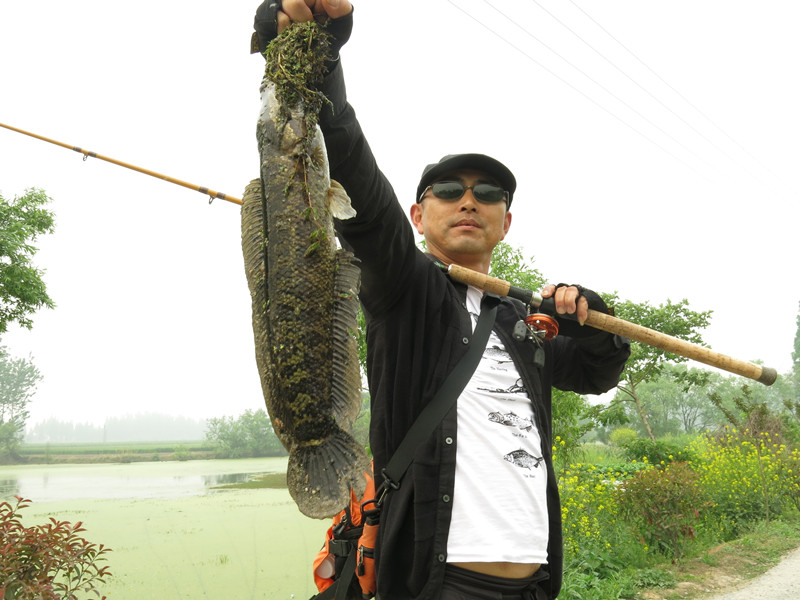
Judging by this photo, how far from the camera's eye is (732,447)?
12188 mm

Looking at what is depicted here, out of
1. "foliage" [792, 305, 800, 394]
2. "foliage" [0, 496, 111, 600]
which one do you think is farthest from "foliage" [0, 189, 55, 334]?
"foliage" [792, 305, 800, 394]

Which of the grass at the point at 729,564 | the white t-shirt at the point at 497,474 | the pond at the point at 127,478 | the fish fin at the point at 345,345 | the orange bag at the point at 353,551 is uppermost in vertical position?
the fish fin at the point at 345,345

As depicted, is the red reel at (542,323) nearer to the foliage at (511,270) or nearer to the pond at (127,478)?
the foliage at (511,270)

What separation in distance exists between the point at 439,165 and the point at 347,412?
131 cm

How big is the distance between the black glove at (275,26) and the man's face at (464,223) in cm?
92

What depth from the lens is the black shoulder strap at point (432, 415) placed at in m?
1.88

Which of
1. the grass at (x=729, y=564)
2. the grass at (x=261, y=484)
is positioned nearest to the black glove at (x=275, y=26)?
the grass at (x=729, y=564)

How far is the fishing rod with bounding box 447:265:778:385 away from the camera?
2.29m

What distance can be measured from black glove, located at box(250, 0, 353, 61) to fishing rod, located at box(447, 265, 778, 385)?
3.23 ft

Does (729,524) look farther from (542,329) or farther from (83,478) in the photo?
(83,478)

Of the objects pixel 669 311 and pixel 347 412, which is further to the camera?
pixel 669 311

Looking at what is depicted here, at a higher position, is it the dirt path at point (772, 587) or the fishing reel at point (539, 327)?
the fishing reel at point (539, 327)

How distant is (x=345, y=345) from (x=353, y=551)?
1.06 m

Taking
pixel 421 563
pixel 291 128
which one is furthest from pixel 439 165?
pixel 421 563
